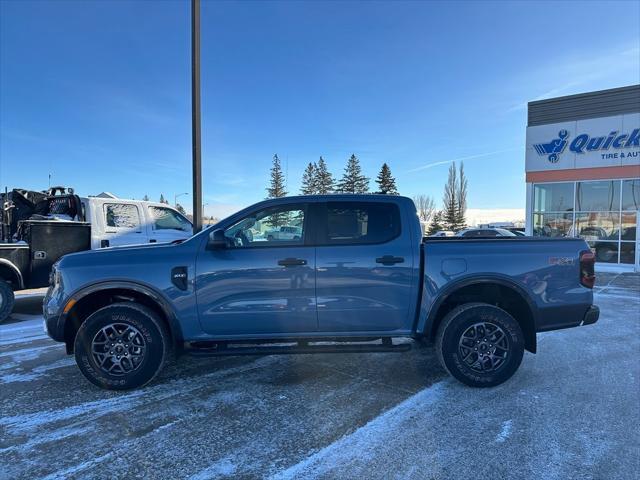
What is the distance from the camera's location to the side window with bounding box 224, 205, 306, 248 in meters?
4.03

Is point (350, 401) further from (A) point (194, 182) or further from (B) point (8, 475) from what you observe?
(A) point (194, 182)

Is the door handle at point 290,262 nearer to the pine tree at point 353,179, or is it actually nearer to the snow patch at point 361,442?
the snow patch at point 361,442

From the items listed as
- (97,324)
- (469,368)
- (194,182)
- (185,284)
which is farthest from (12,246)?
(469,368)

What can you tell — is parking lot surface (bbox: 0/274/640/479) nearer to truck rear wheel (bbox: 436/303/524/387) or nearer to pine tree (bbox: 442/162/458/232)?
truck rear wheel (bbox: 436/303/524/387)

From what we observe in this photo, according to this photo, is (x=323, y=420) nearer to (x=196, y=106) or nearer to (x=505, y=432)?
(x=505, y=432)

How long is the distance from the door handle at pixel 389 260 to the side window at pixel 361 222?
182 mm

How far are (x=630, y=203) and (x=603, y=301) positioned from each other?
8768 mm

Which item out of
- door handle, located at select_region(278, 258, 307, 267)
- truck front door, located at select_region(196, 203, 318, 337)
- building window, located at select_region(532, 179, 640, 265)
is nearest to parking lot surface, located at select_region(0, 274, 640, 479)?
truck front door, located at select_region(196, 203, 318, 337)

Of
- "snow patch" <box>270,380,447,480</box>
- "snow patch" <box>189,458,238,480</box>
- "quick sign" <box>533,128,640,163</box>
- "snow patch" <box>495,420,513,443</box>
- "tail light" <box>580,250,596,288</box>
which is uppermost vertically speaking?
"quick sign" <box>533,128,640,163</box>

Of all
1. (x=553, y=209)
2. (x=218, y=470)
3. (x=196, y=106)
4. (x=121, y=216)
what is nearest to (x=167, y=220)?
(x=121, y=216)

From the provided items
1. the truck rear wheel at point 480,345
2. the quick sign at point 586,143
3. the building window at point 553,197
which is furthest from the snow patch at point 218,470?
the quick sign at point 586,143

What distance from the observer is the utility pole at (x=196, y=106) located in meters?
7.93

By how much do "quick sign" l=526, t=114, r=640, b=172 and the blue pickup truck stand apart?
1448 centimetres

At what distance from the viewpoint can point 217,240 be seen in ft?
12.8
